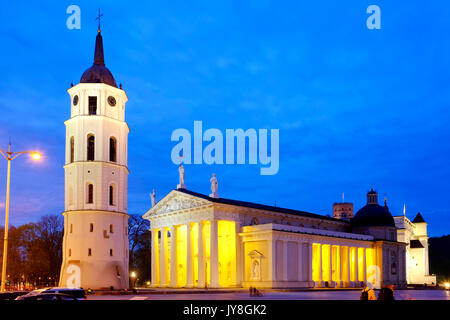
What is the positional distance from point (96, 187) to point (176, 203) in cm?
2738

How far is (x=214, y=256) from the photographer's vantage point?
72.4m

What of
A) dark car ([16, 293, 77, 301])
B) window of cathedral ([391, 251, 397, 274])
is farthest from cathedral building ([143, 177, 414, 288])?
dark car ([16, 293, 77, 301])

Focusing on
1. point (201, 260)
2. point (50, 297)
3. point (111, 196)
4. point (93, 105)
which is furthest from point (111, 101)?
point (50, 297)

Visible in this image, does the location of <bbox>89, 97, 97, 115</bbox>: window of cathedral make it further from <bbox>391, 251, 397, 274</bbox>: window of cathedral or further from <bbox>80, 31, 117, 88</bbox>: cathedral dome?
<bbox>391, 251, 397, 274</bbox>: window of cathedral

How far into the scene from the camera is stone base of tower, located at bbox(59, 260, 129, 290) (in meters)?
50.8

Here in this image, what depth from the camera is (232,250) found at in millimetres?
76188

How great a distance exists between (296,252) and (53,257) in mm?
40555

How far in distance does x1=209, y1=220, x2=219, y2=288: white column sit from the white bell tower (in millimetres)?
18498

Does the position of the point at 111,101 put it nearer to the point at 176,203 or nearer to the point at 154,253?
the point at 176,203

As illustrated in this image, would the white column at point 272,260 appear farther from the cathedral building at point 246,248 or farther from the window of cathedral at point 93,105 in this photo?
the window of cathedral at point 93,105

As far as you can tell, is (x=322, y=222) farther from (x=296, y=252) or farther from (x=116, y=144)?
(x=116, y=144)
